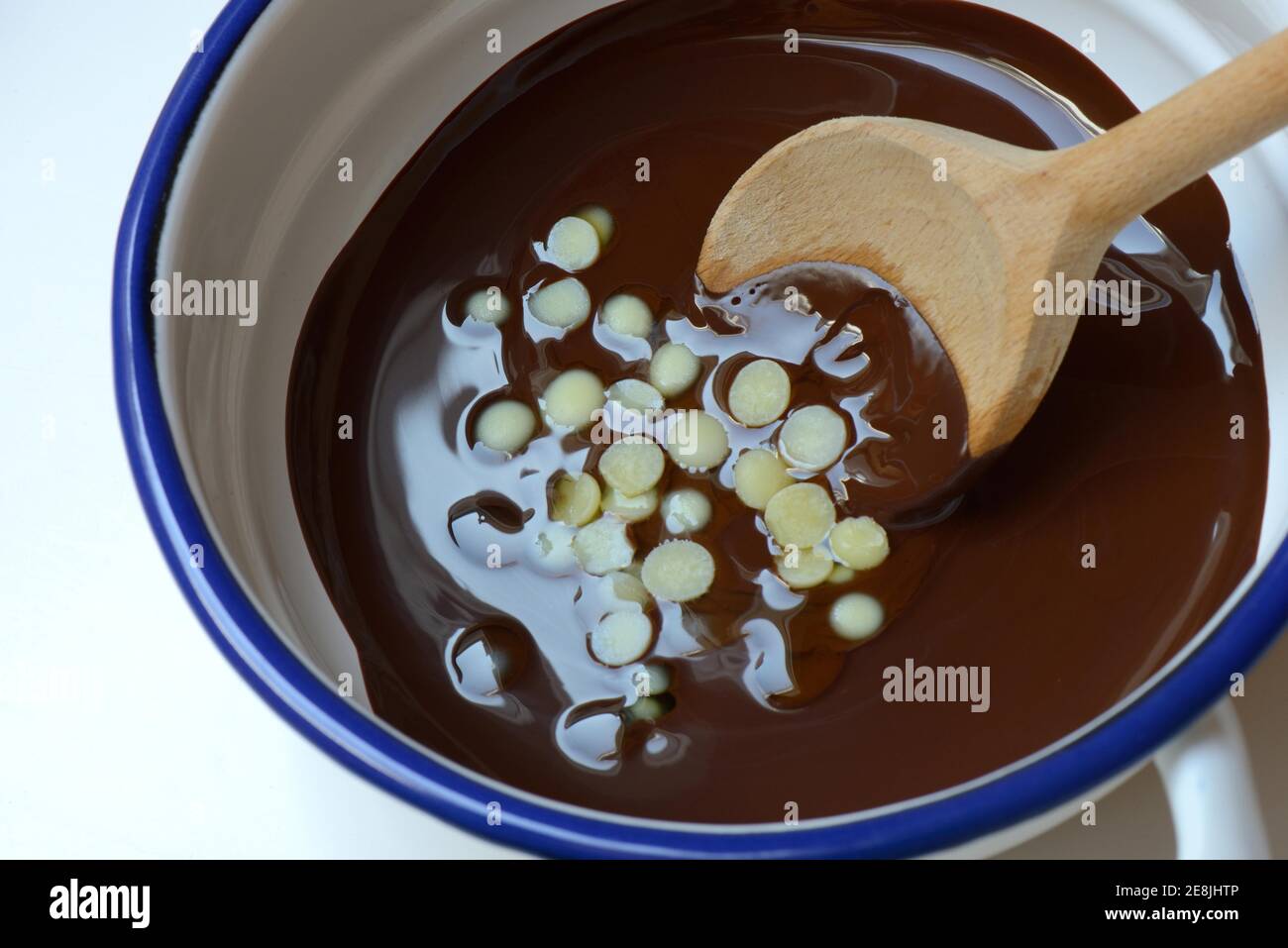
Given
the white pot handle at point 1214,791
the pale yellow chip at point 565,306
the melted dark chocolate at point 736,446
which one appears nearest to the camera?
the white pot handle at point 1214,791

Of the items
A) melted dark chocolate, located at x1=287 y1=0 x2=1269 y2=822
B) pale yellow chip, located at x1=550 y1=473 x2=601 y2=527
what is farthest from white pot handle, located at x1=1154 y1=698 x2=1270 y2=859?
pale yellow chip, located at x1=550 y1=473 x2=601 y2=527

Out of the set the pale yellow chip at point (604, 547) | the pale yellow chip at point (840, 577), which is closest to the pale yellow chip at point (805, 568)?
the pale yellow chip at point (840, 577)

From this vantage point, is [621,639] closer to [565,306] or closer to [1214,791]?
[565,306]

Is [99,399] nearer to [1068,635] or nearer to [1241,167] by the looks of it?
[1068,635]

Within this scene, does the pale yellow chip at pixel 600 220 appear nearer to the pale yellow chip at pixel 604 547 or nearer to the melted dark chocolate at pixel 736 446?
the melted dark chocolate at pixel 736 446

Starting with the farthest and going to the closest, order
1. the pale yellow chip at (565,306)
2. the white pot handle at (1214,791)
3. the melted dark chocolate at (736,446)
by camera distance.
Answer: the pale yellow chip at (565,306) → the melted dark chocolate at (736,446) → the white pot handle at (1214,791)
